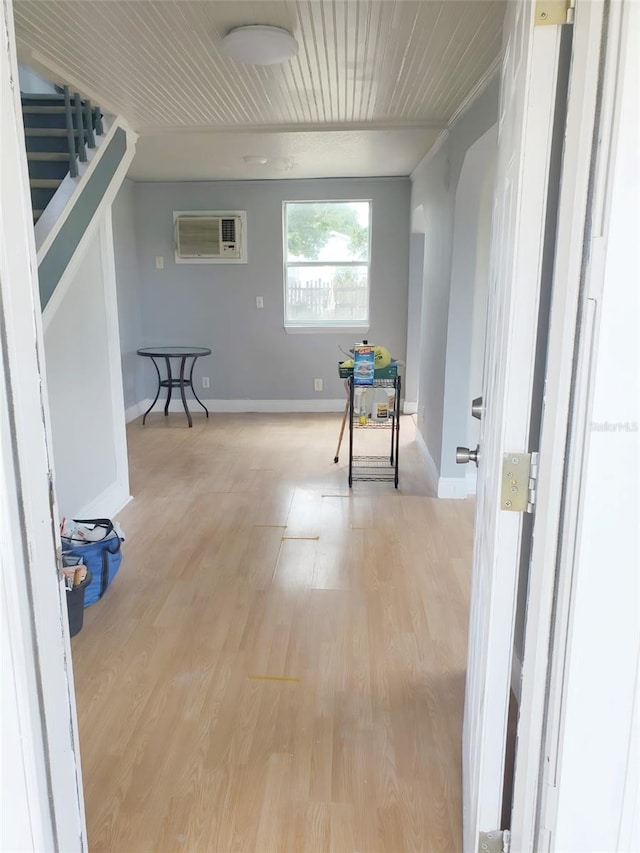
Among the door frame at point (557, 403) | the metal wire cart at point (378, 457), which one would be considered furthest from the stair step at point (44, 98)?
the door frame at point (557, 403)

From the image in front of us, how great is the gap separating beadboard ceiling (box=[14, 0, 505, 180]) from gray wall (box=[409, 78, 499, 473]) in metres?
0.14

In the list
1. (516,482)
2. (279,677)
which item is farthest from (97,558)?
(516,482)

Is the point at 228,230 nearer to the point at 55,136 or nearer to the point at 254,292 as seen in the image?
the point at 254,292

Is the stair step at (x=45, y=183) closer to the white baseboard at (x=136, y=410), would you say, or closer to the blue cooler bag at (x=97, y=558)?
the blue cooler bag at (x=97, y=558)

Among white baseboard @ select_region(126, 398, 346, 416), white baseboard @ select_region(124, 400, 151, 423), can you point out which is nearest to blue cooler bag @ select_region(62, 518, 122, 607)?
white baseboard @ select_region(124, 400, 151, 423)

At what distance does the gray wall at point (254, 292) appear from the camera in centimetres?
577

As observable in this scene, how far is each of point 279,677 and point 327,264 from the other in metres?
4.67

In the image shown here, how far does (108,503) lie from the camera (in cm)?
339

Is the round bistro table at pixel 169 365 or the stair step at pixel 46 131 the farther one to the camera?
Answer: the round bistro table at pixel 169 365

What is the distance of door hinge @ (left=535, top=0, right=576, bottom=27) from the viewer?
2.72ft

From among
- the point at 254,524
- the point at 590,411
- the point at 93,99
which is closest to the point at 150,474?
the point at 254,524

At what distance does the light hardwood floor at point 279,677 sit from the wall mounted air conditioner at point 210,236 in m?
3.05

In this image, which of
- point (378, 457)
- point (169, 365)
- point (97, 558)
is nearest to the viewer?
point (97, 558)

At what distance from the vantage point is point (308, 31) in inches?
87.0
